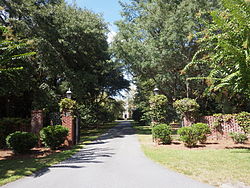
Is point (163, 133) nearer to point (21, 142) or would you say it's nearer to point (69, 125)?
point (69, 125)

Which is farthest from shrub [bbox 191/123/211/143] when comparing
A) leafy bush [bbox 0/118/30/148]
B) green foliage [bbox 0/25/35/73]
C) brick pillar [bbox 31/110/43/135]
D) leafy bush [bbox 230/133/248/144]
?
leafy bush [bbox 0/118/30/148]

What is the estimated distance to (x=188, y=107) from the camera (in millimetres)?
12156

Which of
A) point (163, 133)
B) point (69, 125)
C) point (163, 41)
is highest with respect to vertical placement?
point (163, 41)

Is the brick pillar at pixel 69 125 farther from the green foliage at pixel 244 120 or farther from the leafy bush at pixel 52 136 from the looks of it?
the green foliage at pixel 244 120

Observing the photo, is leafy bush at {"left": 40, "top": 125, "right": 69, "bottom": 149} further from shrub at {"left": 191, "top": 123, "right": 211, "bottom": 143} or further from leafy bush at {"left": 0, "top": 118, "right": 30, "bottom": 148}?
shrub at {"left": 191, "top": 123, "right": 211, "bottom": 143}

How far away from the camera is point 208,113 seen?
2020 cm

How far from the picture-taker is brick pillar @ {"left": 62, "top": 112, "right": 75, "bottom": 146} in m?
11.5

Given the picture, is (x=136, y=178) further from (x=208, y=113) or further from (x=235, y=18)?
(x=208, y=113)

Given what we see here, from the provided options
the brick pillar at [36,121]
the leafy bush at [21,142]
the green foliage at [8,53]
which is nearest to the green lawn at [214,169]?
the leafy bush at [21,142]

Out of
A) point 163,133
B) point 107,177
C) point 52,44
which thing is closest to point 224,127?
point 163,133

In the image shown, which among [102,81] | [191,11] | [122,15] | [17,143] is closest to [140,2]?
[122,15]

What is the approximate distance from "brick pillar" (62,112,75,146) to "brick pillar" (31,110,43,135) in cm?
133

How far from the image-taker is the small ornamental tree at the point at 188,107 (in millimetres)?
12109

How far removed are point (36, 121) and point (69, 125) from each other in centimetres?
197
